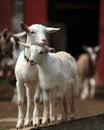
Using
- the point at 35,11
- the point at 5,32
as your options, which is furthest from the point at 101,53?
the point at 5,32

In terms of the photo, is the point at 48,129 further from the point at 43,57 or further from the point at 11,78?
the point at 11,78

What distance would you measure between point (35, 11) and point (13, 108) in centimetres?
632

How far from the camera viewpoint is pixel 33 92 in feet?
27.1

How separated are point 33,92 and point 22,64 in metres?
0.47

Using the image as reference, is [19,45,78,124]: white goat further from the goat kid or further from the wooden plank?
the goat kid

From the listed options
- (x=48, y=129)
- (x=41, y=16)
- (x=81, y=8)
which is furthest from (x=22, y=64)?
(x=81, y=8)

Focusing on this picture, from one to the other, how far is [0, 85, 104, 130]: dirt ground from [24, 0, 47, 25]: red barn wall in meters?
2.14

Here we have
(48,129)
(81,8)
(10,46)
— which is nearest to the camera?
(48,129)

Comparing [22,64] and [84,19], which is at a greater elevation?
[22,64]

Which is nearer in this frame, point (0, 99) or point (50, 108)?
point (50, 108)

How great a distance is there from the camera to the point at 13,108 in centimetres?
1290

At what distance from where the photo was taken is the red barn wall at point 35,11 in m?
18.7

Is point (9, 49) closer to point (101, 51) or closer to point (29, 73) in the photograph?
point (29, 73)

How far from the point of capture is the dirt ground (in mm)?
9618
